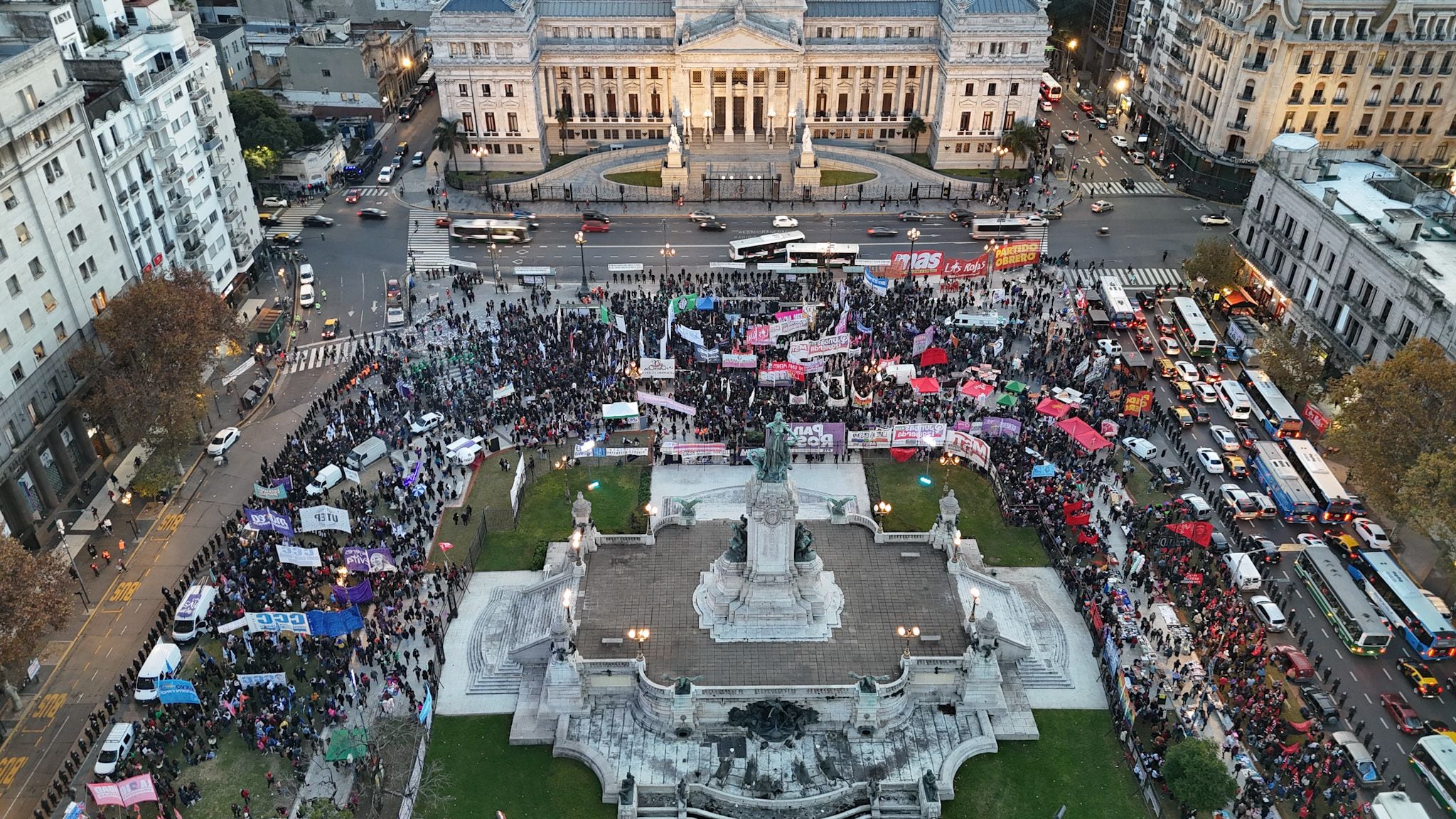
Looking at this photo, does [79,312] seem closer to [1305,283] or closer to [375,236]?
[375,236]

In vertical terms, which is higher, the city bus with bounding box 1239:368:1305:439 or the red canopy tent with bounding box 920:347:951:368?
the red canopy tent with bounding box 920:347:951:368

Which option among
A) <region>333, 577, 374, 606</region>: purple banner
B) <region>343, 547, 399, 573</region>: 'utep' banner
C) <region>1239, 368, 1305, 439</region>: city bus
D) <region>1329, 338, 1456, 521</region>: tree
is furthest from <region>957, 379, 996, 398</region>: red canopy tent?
<region>333, 577, 374, 606</region>: purple banner

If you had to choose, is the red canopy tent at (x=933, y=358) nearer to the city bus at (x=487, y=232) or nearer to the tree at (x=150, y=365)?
the city bus at (x=487, y=232)

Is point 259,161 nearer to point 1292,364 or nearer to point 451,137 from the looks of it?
point 451,137

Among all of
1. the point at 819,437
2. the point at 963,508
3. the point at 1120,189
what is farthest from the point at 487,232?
the point at 1120,189

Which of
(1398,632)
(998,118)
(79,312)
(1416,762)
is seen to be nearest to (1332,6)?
(998,118)

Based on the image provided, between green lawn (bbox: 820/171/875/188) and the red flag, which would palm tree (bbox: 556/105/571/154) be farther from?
the red flag
